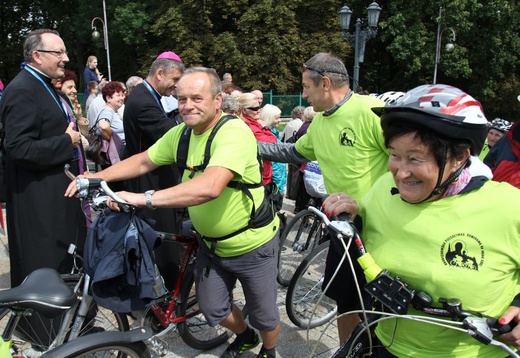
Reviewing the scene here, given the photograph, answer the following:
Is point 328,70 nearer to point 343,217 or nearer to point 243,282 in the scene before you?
point 243,282

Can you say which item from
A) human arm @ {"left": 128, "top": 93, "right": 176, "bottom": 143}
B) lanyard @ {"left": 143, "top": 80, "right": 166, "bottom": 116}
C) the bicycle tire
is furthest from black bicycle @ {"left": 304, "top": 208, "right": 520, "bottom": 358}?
lanyard @ {"left": 143, "top": 80, "right": 166, "bottom": 116}

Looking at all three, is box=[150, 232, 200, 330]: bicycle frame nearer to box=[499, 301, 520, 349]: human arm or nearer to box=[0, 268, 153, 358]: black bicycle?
box=[0, 268, 153, 358]: black bicycle

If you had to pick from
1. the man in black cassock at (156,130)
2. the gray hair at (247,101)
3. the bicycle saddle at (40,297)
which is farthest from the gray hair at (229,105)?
the bicycle saddle at (40,297)

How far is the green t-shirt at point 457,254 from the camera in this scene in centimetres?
135

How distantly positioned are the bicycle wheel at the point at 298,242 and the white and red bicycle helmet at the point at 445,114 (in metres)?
2.96

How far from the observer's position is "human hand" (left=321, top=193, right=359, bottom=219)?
1.54 meters

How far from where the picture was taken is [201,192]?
2100 mm

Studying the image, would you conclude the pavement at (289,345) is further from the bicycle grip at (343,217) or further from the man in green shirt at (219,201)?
the bicycle grip at (343,217)

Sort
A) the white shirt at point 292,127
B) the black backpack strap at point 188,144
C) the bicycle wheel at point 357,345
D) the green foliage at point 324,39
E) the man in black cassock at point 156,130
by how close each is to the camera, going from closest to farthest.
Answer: the bicycle wheel at point 357,345 → the black backpack strap at point 188,144 → the man in black cassock at point 156,130 → the white shirt at point 292,127 → the green foliage at point 324,39

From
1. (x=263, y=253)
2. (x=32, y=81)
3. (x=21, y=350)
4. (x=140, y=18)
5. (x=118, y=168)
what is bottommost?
(x=21, y=350)

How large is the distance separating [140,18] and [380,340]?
111 feet

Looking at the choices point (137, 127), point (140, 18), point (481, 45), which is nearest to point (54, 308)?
point (137, 127)

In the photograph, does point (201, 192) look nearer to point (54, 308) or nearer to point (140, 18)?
point (54, 308)

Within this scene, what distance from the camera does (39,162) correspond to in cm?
280
